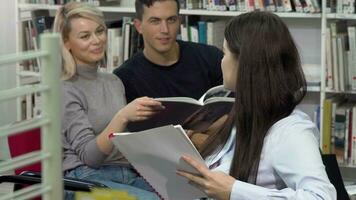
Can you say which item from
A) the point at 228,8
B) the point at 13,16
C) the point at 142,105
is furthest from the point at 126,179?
the point at 13,16

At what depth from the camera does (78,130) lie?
204 centimetres

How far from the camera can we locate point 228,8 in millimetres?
3197

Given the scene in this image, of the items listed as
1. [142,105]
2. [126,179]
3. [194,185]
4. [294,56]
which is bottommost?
[126,179]

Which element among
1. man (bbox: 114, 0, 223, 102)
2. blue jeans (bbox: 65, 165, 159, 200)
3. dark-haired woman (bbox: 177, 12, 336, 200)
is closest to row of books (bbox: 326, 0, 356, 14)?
man (bbox: 114, 0, 223, 102)

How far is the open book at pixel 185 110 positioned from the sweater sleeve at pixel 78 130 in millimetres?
141

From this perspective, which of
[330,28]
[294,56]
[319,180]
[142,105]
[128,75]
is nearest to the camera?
[319,180]

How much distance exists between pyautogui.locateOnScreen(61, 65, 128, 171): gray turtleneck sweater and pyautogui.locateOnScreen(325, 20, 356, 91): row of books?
125 centimetres

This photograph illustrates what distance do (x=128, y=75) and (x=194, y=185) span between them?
95cm

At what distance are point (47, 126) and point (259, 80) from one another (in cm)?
81

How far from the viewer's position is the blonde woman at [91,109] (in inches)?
77.5

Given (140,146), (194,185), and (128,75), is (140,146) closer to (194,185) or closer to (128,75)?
(194,185)

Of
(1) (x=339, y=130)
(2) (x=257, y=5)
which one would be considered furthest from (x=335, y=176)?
(2) (x=257, y=5)

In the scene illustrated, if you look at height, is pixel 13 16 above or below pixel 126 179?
above

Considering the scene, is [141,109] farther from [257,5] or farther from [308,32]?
[308,32]
